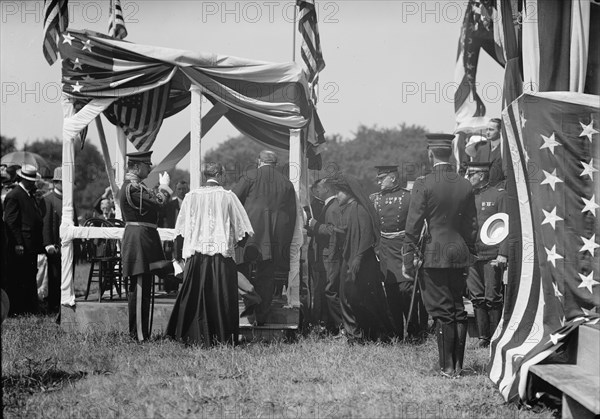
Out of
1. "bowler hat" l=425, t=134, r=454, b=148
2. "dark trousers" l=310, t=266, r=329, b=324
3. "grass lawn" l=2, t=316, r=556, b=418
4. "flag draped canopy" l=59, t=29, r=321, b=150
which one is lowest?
"grass lawn" l=2, t=316, r=556, b=418

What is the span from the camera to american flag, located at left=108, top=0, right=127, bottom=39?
13.0 meters

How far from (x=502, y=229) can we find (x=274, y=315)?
122 inches

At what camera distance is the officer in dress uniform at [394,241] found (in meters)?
9.39

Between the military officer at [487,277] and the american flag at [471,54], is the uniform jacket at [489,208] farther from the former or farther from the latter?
the american flag at [471,54]

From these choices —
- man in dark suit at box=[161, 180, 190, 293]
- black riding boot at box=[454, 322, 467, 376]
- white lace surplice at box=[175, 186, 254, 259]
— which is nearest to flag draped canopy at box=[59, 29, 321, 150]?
white lace surplice at box=[175, 186, 254, 259]

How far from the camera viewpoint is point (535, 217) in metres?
6.27

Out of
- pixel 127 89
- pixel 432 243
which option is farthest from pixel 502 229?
pixel 127 89

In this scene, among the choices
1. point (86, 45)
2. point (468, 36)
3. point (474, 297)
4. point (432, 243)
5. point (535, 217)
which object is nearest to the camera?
point (535, 217)

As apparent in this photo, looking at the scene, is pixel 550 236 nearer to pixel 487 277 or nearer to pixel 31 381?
pixel 487 277

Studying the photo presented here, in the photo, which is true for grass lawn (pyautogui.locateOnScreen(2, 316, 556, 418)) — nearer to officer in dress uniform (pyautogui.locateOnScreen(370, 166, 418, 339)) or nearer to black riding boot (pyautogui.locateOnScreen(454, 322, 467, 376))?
black riding boot (pyautogui.locateOnScreen(454, 322, 467, 376))

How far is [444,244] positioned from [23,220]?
7235 millimetres

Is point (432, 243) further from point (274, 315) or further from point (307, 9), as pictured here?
point (307, 9)

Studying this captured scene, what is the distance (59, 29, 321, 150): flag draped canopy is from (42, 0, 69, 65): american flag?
0.54 m

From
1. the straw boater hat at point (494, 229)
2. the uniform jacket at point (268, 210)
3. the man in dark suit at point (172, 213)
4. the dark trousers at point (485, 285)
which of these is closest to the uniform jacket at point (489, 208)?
the dark trousers at point (485, 285)
